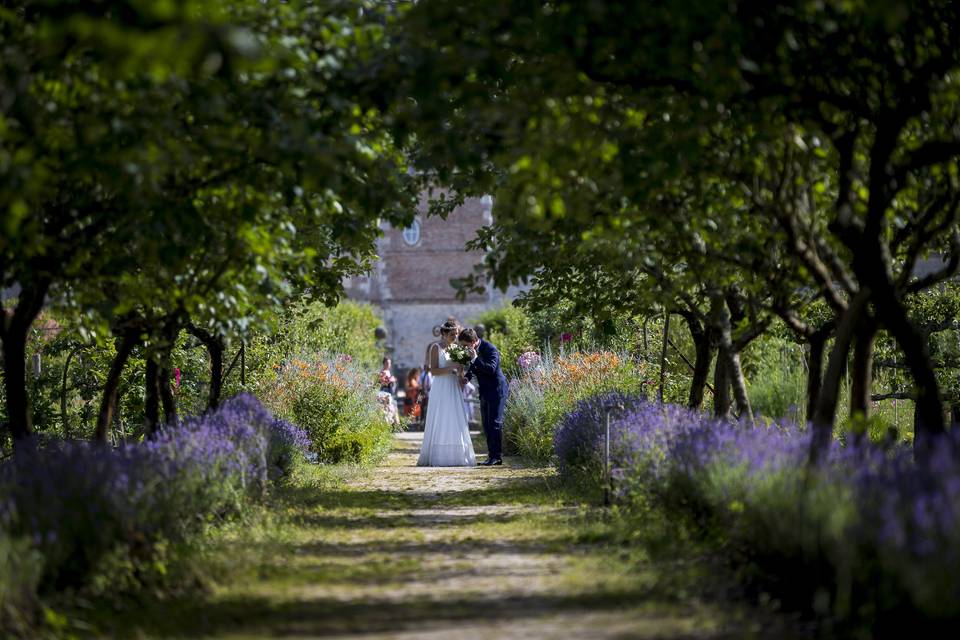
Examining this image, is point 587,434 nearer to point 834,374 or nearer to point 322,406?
point 322,406

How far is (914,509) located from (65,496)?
4.34m

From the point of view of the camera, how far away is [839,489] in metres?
6.25

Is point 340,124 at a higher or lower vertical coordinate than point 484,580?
higher

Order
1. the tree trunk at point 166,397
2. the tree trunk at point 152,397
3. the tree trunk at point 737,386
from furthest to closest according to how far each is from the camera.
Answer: the tree trunk at point 166,397 → the tree trunk at point 152,397 → the tree trunk at point 737,386

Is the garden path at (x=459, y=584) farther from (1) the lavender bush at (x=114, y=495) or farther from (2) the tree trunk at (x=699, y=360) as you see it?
(2) the tree trunk at (x=699, y=360)

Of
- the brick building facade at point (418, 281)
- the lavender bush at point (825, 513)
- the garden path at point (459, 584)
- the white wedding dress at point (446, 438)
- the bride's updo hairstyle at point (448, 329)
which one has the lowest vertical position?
the garden path at point (459, 584)

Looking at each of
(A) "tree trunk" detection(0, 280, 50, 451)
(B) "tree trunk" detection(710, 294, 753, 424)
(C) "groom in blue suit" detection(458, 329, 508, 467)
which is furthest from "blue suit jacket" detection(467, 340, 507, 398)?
(A) "tree trunk" detection(0, 280, 50, 451)

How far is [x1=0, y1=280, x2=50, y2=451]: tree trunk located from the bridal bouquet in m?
10.1

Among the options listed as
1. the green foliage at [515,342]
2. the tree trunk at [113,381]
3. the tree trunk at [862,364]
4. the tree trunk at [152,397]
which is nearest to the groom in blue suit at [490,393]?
the green foliage at [515,342]

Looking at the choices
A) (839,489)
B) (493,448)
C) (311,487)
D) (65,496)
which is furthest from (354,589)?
(493,448)

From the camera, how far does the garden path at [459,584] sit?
6.21 metres

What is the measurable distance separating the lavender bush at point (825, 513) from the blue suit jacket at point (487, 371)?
8.53 m

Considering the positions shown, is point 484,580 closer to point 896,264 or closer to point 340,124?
point 340,124

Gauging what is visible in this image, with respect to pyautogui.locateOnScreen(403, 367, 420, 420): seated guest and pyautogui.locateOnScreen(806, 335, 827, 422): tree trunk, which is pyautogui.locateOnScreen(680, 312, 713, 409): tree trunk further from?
pyautogui.locateOnScreen(403, 367, 420, 420): seated guest
